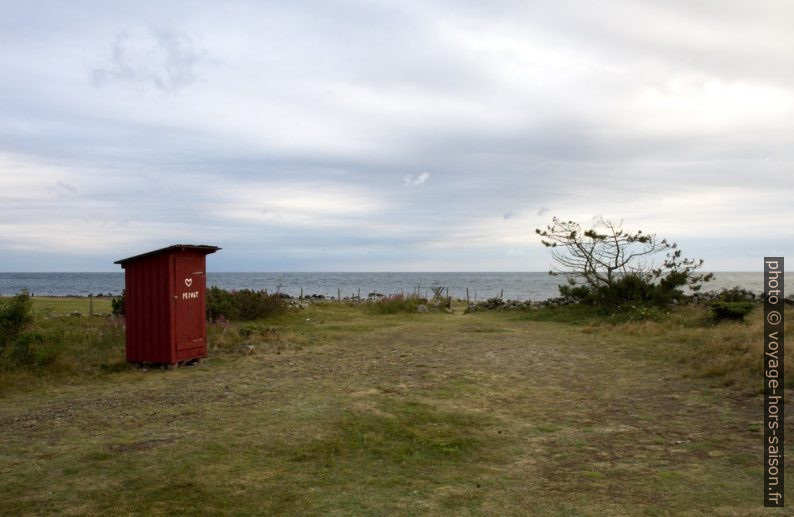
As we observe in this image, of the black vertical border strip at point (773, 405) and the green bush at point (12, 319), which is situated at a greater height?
the green bush at point (12, 319)

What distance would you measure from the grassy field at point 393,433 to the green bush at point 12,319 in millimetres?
1066

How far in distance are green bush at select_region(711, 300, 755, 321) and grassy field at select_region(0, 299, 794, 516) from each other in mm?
3655

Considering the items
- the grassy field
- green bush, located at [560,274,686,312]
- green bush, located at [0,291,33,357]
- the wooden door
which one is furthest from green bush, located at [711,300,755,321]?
green bush, located at [0,291,33,357]

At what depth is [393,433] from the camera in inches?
284

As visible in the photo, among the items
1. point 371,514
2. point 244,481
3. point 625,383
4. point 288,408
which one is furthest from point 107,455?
point 625,383

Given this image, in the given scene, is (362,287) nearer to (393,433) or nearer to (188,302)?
(188,302)

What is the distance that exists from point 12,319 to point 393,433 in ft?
27.2

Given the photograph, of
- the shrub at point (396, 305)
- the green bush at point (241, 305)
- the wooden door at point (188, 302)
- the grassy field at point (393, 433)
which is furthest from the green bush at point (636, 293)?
the wooden door at point (188, 302)

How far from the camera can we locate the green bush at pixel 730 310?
1700 centimetres

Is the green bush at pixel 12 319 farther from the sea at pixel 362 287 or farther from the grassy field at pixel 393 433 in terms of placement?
the sea at pixel 362 287

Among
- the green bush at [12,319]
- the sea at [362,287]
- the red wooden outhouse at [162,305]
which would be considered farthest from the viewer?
the sea at [362,287]

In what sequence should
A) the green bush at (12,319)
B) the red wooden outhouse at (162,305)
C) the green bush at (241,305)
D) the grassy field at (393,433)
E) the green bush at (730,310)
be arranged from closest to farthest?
the grassy field at (393,433) → the green bush at (12,319) → the red wooden outhouse at (162,305) → the green bush at (730,310) → the green bush at (241,305)

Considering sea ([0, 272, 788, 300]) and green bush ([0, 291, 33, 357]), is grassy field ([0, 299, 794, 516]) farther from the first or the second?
sea ([0, 272, 788, 300])

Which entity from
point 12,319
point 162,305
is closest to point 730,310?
point 162,305
